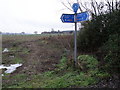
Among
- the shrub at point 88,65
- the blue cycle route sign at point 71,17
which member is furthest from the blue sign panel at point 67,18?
the shrub at point 88,65

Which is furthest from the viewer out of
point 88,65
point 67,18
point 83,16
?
point 88,65

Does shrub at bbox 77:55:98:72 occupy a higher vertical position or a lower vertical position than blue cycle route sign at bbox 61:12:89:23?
lower

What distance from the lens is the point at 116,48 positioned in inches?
184

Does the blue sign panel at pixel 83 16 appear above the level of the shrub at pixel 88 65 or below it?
above

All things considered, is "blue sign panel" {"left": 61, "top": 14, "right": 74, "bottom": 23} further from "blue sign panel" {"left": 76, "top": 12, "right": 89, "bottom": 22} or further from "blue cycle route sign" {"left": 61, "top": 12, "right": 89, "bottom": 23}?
"blue sign panel" {"left": 76, "top": 12, "right": 89, "bottom": 22}

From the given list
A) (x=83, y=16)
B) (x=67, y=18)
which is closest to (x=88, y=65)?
(x=83, y=16)

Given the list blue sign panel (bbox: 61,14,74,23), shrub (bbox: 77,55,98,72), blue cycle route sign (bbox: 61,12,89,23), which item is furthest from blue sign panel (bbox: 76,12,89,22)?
shrub (bbox: 77,55,98,72)

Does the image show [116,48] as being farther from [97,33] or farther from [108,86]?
[97,33]

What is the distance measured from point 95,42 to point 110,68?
3262 millimetres

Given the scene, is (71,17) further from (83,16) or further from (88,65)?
(88,65)

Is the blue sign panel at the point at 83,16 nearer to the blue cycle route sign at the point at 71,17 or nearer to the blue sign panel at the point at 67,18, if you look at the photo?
the blue cycle route sign at the point at 71,17

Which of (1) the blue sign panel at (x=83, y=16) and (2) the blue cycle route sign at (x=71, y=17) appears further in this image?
(2) the blue cycle route sign at (x=71, y=17)

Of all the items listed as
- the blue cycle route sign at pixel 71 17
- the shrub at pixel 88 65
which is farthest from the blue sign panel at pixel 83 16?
the shrub at pixel 88 65

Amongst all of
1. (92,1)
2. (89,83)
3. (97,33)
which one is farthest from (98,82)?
(92,1)
